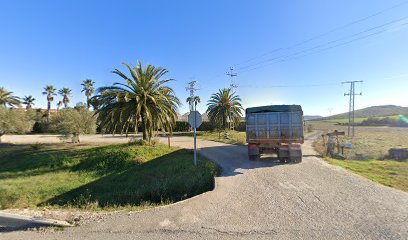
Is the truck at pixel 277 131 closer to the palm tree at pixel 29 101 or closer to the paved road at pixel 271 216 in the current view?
the paved road at pixel 271 216

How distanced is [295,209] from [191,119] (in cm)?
609

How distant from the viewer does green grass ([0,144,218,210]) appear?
7.81m

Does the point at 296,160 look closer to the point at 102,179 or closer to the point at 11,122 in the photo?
the point at 102,179

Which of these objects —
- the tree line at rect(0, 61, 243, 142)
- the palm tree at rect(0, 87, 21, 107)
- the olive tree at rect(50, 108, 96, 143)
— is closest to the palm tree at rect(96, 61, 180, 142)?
the tree line at rect(0, 61, 243, 142)

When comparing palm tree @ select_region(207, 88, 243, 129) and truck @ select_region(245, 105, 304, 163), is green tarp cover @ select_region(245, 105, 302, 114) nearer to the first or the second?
truck @ select_region(245, 105, 304, 163)

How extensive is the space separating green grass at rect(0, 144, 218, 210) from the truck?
327 centimetres

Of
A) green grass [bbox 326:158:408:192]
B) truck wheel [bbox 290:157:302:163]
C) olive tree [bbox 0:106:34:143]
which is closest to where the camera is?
green grass [bbox 326:158:408:192]

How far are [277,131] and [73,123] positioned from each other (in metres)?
17.5

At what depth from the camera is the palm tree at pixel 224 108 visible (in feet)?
107

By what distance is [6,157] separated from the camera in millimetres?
17688

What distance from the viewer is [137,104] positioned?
15.2m

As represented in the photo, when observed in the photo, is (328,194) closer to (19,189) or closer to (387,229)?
(387,229)

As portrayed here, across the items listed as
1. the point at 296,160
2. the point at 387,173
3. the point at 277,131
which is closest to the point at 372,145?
the point at 387,173

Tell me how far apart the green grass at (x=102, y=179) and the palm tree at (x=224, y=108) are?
18120 mm
